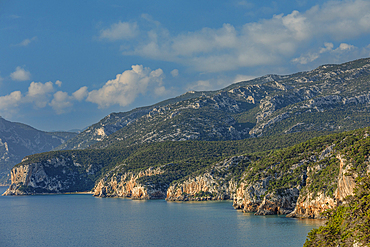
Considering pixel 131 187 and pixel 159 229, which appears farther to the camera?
pixel 131 187

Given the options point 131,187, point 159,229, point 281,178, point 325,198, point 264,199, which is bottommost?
point 159,229

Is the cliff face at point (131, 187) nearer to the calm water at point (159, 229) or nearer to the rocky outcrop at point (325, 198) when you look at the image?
the calm water at point (159, 229)

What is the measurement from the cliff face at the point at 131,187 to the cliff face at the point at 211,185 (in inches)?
516

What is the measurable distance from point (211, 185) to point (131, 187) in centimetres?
5242

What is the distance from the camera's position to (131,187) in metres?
182

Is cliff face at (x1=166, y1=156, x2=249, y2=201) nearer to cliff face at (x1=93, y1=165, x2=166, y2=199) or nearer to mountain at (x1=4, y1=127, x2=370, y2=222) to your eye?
mountain at (x1=4, y1=127, x2=370, y2=222)

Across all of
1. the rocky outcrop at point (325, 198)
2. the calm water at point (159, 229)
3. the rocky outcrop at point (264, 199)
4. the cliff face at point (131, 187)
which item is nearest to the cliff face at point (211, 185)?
the cliff face at point (131, 187)

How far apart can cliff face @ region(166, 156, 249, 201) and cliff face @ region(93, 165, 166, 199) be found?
43.0 ft

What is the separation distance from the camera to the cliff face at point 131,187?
165250 mm

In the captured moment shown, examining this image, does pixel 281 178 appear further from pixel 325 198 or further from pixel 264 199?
pixel 325 198

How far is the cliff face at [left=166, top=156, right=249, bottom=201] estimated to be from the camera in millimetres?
141500

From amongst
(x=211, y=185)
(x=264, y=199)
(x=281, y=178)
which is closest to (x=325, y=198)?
(x=281, y=178)

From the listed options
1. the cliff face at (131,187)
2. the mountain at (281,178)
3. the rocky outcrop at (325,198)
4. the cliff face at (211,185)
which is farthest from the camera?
the cliff face at (131,187)

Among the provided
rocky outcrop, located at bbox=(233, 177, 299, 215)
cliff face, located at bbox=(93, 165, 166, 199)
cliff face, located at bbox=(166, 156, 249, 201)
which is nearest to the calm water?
rocky outcrop, located at bbox=(233, 177, 299, 215)
